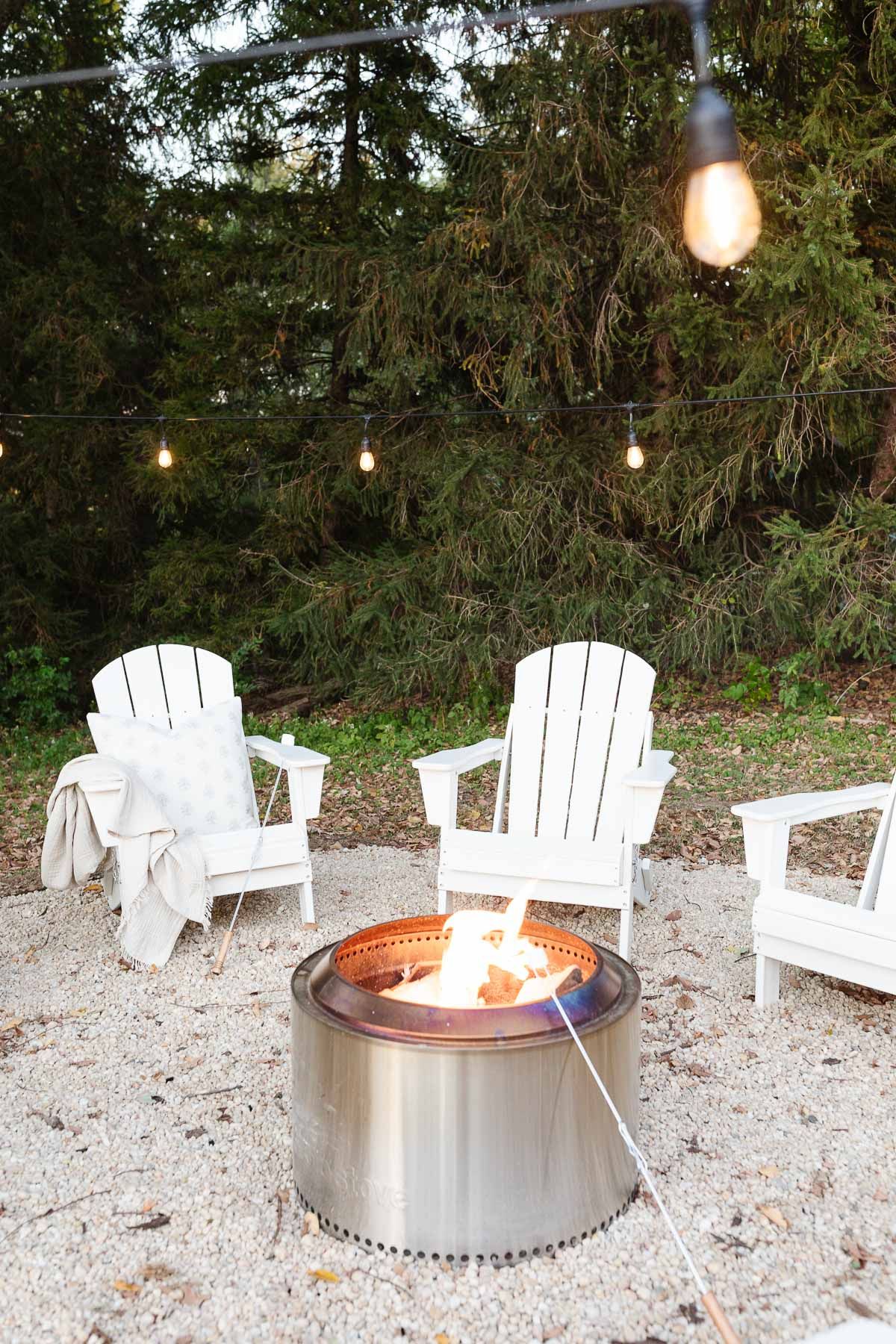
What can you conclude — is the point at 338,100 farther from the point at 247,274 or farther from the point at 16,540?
the point at 16,540

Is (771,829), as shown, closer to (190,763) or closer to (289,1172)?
(289,1172)

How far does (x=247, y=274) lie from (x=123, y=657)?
13.8ft

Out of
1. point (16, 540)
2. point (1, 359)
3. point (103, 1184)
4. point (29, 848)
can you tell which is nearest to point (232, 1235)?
point (103, 1184)

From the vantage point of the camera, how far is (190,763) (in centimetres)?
366

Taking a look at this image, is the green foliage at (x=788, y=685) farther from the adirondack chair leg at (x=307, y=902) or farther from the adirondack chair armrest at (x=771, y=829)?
the adirondack chair leg at (x=307, y=902)

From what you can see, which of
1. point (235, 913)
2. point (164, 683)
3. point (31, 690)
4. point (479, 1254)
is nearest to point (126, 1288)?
point (479, 1254)

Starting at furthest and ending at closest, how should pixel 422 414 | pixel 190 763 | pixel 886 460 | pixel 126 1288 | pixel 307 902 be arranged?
pixel 422 414 → pixel 886 460 → pixel 190 763 → pixel 307 902 → pixel 126 1288

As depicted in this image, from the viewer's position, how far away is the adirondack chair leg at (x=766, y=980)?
2.81 m

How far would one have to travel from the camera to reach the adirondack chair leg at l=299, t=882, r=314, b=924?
348 cm

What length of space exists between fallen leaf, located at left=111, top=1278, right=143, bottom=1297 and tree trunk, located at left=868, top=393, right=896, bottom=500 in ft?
19.8

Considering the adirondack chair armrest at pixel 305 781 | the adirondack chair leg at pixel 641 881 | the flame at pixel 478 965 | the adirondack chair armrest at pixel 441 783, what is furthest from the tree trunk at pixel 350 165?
the flame at pixel 478 965

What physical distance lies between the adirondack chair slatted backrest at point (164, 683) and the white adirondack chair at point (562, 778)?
3.23ft

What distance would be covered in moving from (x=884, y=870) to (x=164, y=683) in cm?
268

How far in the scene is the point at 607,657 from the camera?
3.74 metres
